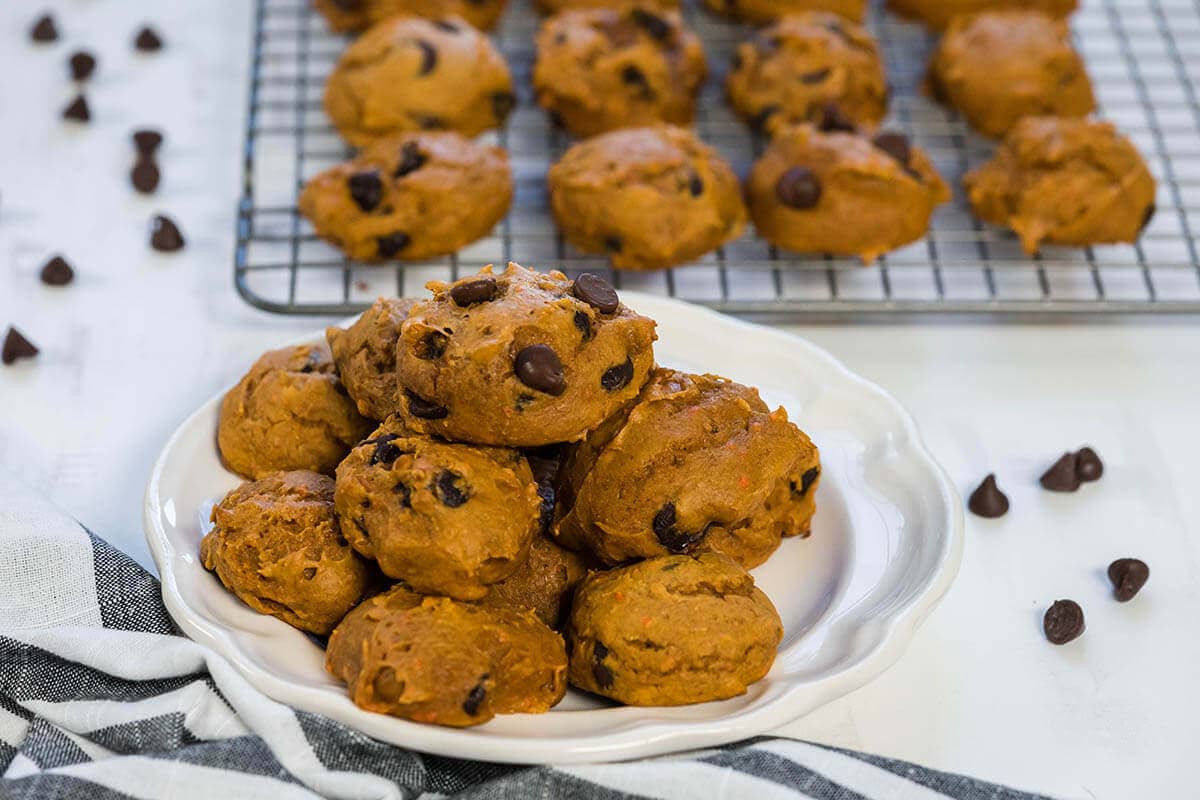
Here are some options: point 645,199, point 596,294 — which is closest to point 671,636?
point 596,294

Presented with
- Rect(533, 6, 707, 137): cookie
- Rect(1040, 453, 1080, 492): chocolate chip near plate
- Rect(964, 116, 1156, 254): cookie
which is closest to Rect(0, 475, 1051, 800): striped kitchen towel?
Rect(1040, 453, 1080, 492): chocolate chip near plate

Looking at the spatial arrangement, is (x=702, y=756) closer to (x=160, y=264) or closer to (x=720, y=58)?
(x=160, y=264)

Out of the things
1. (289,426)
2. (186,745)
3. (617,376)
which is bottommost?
(186,745)

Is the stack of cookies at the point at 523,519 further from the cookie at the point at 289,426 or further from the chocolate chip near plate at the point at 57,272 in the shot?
the chocolate chip near plate at the point at 57,272

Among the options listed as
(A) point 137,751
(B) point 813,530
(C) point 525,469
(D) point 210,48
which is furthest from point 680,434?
(D) point 210,48

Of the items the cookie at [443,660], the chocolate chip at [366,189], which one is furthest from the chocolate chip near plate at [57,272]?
the cookie at [443,660]

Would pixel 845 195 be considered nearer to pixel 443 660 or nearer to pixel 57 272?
pixel 443 660

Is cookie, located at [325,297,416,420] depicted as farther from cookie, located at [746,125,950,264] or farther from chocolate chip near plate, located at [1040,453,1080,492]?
chocolate chip near plate, located at [1040,453,1080,492]
